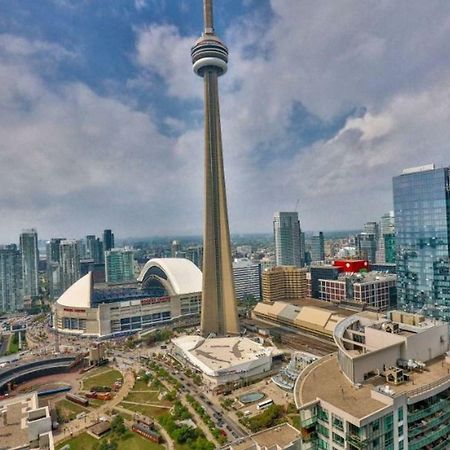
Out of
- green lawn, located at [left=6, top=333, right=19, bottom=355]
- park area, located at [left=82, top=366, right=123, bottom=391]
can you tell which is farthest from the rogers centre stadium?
park area, located at [left=82, top=366, right=123, bottom=391]

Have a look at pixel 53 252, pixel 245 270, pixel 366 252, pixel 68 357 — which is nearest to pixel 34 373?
pixel 68 357

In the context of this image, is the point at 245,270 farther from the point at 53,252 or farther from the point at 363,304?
the point at 53,252

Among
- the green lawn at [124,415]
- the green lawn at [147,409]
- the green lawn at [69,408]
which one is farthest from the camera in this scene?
the green lawn at [69,408]

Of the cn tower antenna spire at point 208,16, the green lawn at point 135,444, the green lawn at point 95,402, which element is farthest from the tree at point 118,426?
the cn tower antenna spire at point 208,16

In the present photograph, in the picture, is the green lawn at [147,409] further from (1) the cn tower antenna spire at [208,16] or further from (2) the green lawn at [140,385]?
(1) the cn tower antenna spire at [208,16]

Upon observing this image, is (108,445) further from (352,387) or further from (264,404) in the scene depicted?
(352,387)
